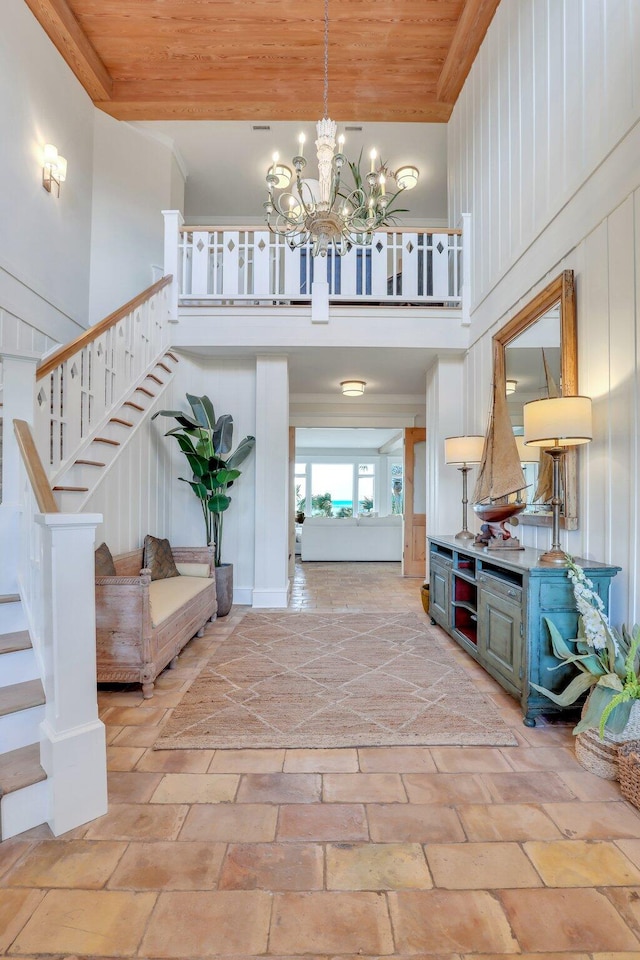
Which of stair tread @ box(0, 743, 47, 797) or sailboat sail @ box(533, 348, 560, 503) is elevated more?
sailboat sail @ box(533, 348, 560, 503)

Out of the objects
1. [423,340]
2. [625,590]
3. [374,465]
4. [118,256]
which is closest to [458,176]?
[423,340]

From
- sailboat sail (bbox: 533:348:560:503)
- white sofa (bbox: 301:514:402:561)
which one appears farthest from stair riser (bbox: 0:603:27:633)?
white sofa (bbox: 301:514:402:561)

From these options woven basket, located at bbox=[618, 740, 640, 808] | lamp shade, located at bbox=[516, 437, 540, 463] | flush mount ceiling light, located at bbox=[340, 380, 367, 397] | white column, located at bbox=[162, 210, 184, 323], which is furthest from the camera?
flush mount ceiling light, located at bbox=[340, 380, 367, 397]

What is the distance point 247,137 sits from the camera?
227 inches

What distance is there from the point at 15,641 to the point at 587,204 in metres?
3.65

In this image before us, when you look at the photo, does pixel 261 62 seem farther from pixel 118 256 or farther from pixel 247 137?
pixel 118 256

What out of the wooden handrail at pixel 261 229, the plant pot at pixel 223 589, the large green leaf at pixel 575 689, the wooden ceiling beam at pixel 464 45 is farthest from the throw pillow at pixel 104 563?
the wooden ceiling beam at pixel 464 45

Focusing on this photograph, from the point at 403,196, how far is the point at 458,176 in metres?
1.98

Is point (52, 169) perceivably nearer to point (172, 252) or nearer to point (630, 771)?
point (172, 252)

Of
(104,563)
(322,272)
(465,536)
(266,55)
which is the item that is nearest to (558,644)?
(465,536)

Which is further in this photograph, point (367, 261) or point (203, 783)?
point (367, 261)

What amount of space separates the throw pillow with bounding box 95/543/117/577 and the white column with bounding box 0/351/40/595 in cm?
68

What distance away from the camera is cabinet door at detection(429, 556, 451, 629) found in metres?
3.87

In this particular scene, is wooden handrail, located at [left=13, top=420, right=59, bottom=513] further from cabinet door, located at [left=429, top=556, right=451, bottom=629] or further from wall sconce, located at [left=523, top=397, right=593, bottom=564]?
cabinet door, located at [left=429, top=556, right=451, bottom=629]
